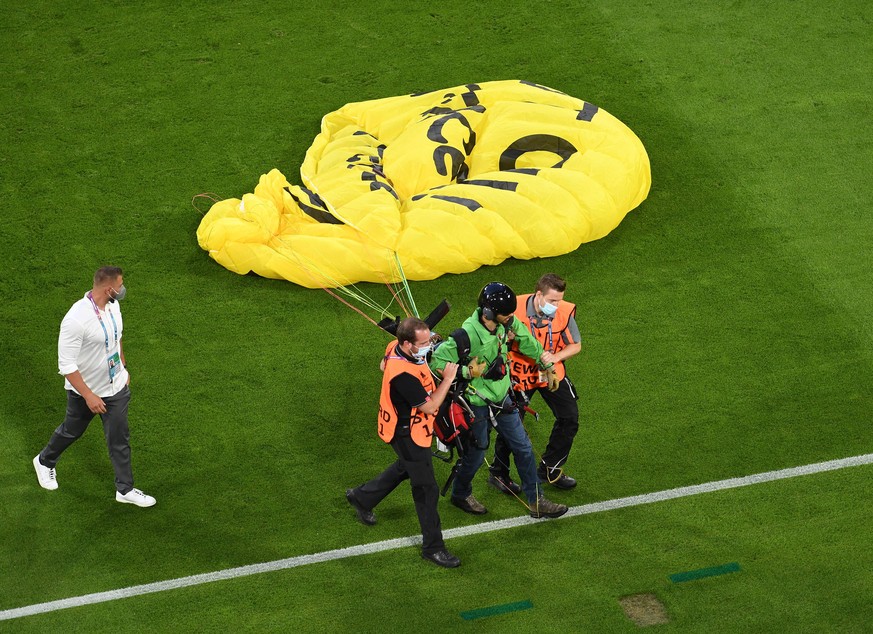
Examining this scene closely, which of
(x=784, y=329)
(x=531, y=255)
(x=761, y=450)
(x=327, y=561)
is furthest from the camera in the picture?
(x=531, y=255)

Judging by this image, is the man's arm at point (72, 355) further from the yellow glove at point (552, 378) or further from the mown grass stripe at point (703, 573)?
the mown grass stripe at point (703, 573)

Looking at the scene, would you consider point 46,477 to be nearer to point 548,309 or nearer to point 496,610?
point 496,610

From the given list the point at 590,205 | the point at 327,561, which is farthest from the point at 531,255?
the point at 327,561

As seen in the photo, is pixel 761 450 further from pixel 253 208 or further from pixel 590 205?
pixel 253 208

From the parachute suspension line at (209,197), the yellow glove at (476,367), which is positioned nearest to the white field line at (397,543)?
the yellow glove at (476,367)

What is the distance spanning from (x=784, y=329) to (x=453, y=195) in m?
3.06

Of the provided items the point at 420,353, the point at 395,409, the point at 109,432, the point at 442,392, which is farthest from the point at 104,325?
the point at 442,392

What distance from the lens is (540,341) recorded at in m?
8.48

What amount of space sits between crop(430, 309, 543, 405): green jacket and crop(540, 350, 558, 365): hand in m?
0.08

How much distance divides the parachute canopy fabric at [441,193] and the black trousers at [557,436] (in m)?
2.48

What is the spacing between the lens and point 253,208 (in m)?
11.0

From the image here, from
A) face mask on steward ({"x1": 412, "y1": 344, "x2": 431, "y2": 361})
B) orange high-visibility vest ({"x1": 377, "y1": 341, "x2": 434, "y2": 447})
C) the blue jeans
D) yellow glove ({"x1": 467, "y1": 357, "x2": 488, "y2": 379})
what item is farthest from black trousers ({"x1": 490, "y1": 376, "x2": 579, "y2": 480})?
face mask on steward ({"x1": 412, "y1": 344, "x2": 431, "y2": 361})

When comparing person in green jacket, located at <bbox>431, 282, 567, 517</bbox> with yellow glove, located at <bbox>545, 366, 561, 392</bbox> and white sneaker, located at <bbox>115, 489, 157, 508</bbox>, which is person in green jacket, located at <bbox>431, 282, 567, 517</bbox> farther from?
white sneaker, located at <bbox>115, 489, 157, 508</bbox>

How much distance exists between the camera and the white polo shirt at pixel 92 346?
8.03 m
